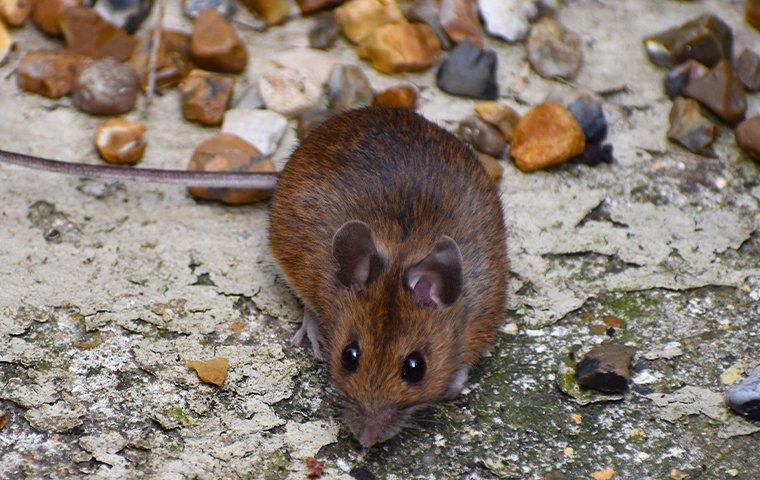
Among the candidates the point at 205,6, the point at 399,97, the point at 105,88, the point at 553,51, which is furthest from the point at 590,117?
the point at 105,88

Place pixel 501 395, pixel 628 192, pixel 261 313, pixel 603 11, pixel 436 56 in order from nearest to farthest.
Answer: pixel 501 395 → pixel 261 313 → pixel 628 192 → pixel 436 56 → pixel 603 11

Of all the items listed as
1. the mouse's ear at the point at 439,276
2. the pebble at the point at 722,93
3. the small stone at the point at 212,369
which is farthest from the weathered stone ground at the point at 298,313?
the mouse's ear at the point at 439,276

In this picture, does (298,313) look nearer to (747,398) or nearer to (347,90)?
(347,90)

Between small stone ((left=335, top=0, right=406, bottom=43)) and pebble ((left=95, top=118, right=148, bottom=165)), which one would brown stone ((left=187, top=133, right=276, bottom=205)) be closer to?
pebble ((left=95, top=118, right=148, bottom=165))

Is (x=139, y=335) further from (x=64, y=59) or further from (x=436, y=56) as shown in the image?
(x=436, y=56)

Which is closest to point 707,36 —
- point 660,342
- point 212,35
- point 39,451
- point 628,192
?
point 628,192

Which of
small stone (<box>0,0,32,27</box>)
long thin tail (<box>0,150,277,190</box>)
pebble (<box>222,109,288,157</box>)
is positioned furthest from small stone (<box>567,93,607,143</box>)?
small stone (<box>0,0,32,27</box>)
